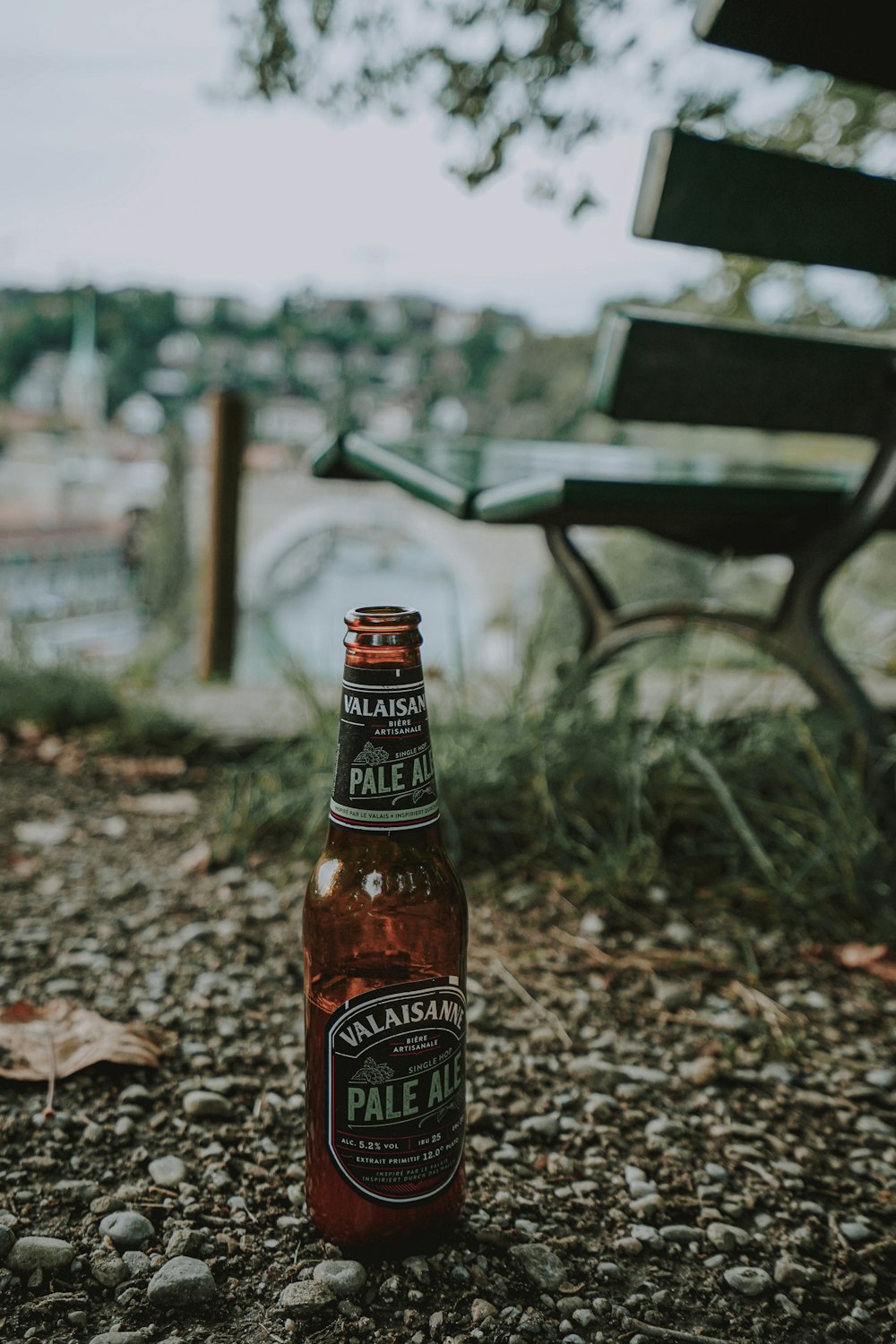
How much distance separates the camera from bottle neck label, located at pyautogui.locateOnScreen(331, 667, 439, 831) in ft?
3.42

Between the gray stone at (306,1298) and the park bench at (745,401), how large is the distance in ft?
3.77

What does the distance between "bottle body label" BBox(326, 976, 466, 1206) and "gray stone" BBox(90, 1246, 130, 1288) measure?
245 millimetres

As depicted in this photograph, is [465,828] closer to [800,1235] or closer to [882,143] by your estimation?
[800,1235]

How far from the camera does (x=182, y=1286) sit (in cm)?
103

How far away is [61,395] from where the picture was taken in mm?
7859

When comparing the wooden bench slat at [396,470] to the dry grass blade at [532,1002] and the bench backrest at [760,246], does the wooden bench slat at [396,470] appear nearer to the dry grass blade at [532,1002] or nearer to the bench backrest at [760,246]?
the bench backrest at [760,246]

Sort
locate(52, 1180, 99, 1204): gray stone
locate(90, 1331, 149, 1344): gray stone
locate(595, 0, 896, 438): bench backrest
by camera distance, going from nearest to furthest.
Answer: locate(90, 1331, 149, 1344): gray stone → locate(52, 1180, 99, 1204): gray stone → locate(595, 0, 896, 438): bench backrest

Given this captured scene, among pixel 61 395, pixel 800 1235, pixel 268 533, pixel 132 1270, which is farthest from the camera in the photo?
pixel 268 533

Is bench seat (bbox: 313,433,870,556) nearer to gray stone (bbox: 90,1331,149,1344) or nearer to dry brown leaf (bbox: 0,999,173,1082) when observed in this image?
dry brown leaf (bbox: 0,999,173,1082)

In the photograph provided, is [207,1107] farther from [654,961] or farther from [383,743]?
[654,961]

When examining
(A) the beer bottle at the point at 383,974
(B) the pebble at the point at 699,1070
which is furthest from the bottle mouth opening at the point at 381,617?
(B) the pebble at the point at 699,1070

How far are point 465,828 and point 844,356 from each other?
1.29m

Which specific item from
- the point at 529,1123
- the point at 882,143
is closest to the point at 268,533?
the point at 882,143

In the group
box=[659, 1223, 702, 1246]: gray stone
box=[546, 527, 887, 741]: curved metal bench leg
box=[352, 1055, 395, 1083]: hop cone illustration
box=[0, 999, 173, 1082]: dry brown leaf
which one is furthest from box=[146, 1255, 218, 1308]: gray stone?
box=[546, 527, 887, 741]: curved metal bench leg
